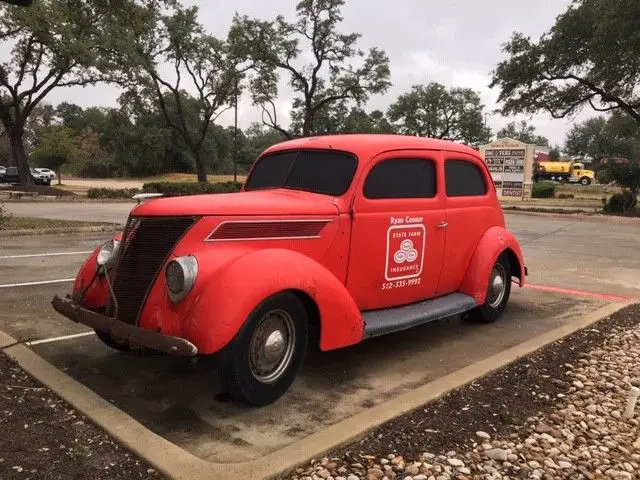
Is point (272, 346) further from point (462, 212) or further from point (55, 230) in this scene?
point (55, 230)

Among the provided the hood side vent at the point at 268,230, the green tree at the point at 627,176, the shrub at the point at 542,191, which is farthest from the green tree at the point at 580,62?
the hood side vent at the point at 268,230

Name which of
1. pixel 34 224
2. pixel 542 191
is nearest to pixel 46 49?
pixel 34 224

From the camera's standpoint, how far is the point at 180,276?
3.28 m

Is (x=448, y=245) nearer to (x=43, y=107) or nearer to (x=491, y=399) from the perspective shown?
(x=491, y=399)

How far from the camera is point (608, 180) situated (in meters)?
24.4

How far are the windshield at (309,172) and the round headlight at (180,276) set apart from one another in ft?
4.72

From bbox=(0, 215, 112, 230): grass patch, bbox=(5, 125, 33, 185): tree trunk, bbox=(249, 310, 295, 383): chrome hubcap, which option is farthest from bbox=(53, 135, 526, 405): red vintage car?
bbox=(5, 125, 33, 185): tree trunk

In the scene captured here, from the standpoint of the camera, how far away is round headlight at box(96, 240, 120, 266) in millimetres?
3990

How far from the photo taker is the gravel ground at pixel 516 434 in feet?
9.23

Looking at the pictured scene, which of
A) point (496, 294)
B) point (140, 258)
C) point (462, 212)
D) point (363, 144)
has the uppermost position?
point (363, 144)

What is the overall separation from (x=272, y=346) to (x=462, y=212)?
2.53m

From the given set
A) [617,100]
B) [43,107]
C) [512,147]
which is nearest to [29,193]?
[512,147]

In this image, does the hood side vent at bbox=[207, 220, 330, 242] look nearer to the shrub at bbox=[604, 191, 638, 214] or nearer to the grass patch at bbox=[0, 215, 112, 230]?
the grass patch at bbox=[0, 215, 112, 230]

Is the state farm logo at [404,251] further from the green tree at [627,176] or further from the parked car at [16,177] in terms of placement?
the parked car at [16,177]
